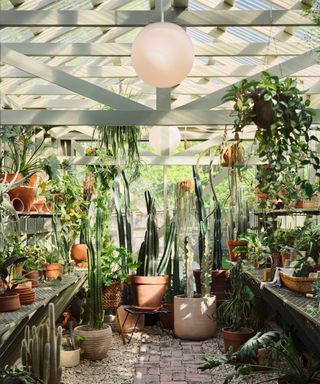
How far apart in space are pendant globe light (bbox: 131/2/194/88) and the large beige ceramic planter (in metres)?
3.94

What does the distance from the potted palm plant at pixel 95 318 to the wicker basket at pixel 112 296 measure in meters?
1.07

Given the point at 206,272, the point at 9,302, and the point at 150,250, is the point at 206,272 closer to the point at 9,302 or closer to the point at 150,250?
the point at 150,250

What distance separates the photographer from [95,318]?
624 cm

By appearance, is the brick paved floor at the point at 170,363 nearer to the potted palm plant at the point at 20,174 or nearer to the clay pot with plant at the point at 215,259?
the clay pot with plant at the point at 215,259

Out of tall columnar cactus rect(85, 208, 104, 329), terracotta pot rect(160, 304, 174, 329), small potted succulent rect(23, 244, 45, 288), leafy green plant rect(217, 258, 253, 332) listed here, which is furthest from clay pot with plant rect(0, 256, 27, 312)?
terracotta pot rect(160, 304, 174, 329)

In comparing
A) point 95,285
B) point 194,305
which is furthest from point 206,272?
point 95,285

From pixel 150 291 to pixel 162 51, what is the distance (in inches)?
169

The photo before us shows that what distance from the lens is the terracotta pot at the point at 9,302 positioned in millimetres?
4262

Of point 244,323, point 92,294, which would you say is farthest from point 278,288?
point 92,294

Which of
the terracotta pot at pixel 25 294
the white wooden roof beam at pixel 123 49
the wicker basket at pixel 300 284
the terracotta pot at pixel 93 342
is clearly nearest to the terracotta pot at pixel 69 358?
the terracotta pot at pixel 93 342

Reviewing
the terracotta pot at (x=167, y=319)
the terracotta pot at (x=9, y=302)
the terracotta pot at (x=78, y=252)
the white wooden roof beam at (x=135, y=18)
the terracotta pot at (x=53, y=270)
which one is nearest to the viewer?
the terracotta pot at (x=9, y=302)

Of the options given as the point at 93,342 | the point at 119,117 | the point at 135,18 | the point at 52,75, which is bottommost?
the point at 93,342

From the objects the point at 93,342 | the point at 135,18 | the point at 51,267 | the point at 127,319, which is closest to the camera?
the point at 135,18

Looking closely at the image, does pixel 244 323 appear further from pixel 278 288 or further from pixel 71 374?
pixel 71 374
